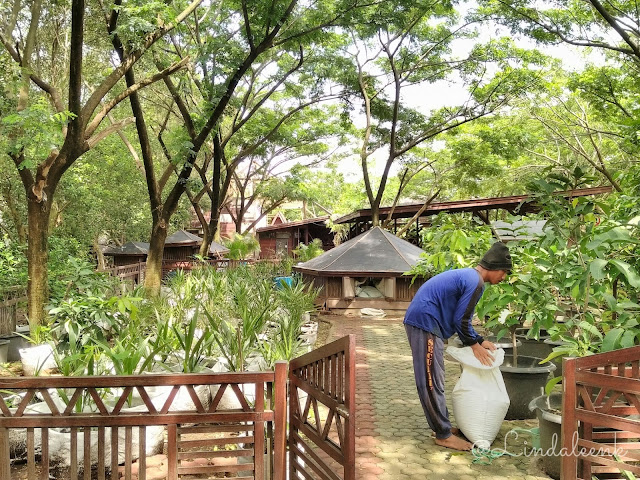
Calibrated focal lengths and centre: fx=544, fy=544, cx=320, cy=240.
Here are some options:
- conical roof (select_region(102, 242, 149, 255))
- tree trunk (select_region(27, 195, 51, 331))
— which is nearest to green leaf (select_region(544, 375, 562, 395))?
tree trunk (select_region(27, 195, 51, 331))

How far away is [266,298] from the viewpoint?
8.62 metres

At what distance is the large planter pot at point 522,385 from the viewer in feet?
15.9

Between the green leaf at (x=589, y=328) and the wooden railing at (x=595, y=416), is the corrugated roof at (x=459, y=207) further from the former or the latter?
the wooden railing at (x=595, y=416)

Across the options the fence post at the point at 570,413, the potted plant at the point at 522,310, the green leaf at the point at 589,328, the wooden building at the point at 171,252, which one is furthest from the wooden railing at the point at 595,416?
the wooden building at the point at 171,252

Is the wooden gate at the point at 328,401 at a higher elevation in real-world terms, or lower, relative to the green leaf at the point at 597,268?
lower

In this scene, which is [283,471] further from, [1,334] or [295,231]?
[295,231]

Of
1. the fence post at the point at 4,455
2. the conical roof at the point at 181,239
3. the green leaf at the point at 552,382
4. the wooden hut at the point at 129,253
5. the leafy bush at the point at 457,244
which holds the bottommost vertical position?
the fence post at the point at 4,455

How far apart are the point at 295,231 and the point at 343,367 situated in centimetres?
3051

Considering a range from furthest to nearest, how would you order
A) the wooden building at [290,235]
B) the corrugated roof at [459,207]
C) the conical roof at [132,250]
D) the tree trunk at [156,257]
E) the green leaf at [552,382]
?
the wooden building at [290,235]
the conical roof at [132,250]
the corrugated roof at [459,207]
the tree trunk at [156,257]
the green leaf at [552,382]

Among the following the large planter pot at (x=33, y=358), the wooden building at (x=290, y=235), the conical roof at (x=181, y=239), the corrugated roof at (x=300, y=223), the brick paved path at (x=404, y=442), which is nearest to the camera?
the brick paved path at (x=404, y=442)

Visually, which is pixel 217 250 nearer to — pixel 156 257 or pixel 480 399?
pixel 156 257

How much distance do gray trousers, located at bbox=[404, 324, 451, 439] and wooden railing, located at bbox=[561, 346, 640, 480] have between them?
1.38m

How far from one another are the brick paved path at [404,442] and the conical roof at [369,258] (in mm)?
5789

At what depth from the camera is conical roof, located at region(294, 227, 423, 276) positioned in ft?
44.1
